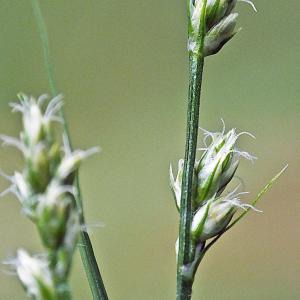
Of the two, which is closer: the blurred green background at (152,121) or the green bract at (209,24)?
the green bract at (209,24)

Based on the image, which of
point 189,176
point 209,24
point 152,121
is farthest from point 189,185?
point 152,121

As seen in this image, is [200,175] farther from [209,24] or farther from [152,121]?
[152,121]

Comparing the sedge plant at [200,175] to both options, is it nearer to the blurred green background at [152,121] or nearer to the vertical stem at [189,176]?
the vertical stem at [189,176]

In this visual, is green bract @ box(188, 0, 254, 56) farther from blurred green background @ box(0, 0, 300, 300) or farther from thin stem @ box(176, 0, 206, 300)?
blurred green background @ box(0, 0, 300, 300)

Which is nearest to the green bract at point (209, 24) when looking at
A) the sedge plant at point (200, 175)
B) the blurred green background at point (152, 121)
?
the sedge plant at point (200, 175)

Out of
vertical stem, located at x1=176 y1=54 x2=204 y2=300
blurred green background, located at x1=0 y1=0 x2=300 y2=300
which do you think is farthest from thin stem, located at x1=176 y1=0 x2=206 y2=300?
blurred green background, located at x1=0 y1=0 x2=300 y2=300

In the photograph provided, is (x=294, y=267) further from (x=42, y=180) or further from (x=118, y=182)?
(x=42, y=180)

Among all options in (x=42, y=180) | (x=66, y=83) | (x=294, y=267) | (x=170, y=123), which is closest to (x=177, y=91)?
(x=170, y=123)

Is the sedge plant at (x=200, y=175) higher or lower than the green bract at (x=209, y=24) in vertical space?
lower
